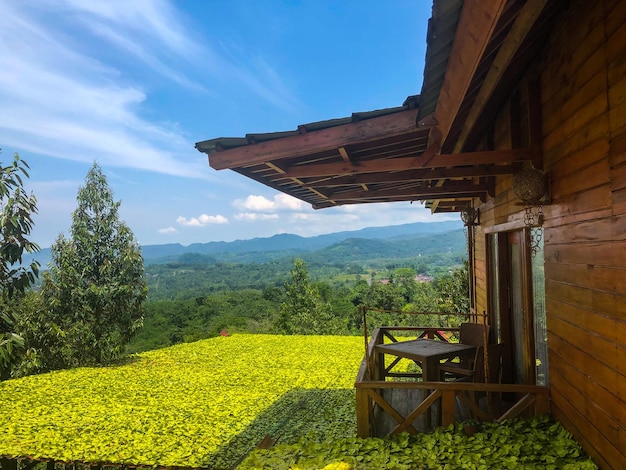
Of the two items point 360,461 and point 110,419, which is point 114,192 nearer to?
point 110,419

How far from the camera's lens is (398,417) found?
3.49 m

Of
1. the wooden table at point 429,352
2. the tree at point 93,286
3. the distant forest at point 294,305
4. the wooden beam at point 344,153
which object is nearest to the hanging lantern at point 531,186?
the wooden beam at point 344,153

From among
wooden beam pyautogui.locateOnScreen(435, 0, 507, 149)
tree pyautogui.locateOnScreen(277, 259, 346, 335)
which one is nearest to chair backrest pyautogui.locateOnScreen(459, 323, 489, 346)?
wooden beam pyautogui.locateOnScreen(435, 0, 507, 149)

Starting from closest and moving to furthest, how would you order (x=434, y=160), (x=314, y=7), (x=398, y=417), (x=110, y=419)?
(x=434, y=160), (x=398, y=417), (x=110, y=419), (x=314, y=7)

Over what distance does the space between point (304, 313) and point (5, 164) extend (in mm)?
16262

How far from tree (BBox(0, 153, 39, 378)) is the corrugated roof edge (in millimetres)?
2657

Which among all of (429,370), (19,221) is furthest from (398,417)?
(19,221)

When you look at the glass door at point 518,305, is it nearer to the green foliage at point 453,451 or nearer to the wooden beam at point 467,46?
the green foliage at point 453,451

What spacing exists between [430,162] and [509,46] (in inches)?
52.9

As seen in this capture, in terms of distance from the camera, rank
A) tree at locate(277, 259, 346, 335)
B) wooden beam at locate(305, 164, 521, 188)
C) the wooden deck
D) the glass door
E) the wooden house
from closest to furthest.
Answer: the wooden house < the wooden deck < the glass door < wooden beam at locate(305, 164, 521, 188) < tree at locate(277, 259, 346, 335)

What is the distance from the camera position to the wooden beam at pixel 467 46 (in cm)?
138

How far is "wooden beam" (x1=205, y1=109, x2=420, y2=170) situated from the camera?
3.06m

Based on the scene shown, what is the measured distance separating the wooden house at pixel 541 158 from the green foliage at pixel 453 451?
0.17 meters

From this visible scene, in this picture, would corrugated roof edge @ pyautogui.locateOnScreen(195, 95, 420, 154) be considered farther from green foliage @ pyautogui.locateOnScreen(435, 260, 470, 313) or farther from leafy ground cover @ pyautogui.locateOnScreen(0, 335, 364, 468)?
green foliage @ pyautogui.locateOnScreen(435, 260, 470, 313)
